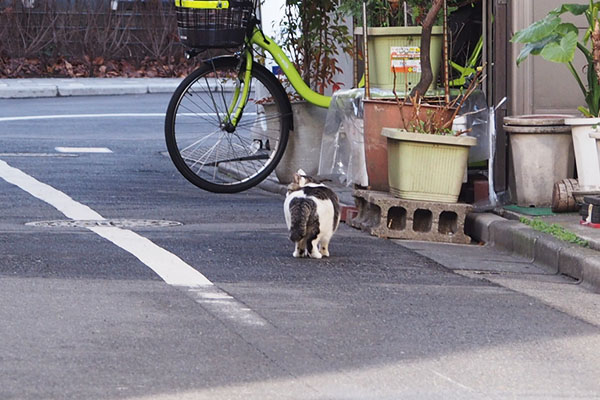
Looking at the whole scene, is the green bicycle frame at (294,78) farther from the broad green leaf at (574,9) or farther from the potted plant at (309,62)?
the broad green leaf at (574,9)

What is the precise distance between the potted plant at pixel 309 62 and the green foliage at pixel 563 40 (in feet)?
7.59

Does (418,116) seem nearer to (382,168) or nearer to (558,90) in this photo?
(382,168)

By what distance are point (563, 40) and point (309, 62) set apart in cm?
332

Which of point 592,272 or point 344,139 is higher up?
point 344,139

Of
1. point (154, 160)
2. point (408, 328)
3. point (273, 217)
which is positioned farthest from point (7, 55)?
point (408, 328)

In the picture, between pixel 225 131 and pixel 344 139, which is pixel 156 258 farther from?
pixel 225 131

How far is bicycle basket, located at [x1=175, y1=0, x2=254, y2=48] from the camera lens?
9.95 m

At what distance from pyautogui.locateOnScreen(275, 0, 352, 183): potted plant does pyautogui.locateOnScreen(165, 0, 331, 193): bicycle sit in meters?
0.26

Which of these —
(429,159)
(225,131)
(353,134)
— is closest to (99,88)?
(225,131)

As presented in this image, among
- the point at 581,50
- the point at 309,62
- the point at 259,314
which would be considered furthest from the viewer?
the point at 309,62

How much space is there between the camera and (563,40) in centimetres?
869

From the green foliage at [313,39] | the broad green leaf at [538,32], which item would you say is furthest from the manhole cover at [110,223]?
the green foliage at [313,39]

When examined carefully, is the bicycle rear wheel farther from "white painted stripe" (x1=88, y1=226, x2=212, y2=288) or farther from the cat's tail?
the cat's tail

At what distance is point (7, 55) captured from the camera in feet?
85.8
